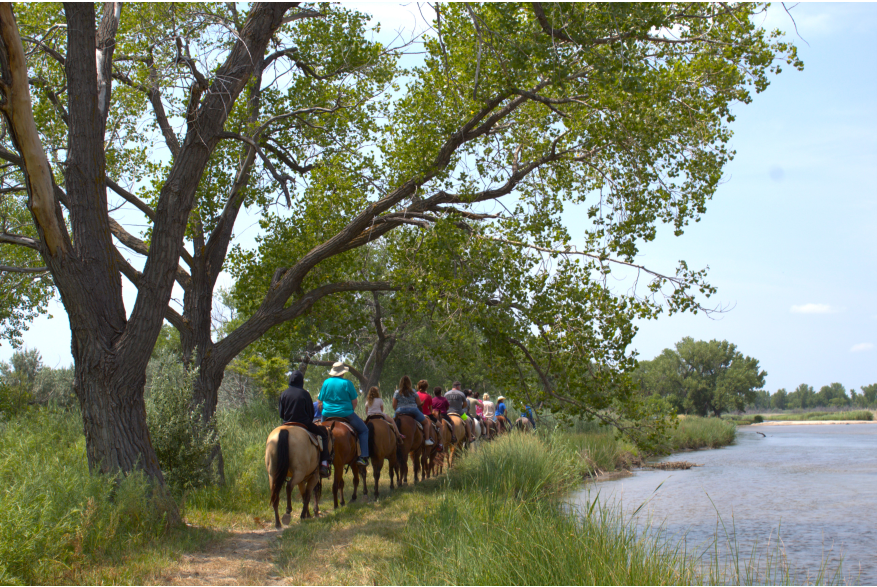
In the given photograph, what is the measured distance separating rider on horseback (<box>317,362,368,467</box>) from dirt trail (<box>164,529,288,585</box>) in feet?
10.0

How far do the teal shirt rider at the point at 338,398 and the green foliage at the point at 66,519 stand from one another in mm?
3516

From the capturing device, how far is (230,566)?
21.0ft

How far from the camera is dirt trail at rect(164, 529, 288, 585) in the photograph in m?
5.85

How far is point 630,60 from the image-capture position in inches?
297

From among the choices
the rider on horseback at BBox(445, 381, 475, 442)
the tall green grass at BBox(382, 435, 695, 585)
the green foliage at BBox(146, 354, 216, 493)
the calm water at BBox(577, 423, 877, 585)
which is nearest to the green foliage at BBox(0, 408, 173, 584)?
the green foliage at BBox(146, 354, 216, 493)

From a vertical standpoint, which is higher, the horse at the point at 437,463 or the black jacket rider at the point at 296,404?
the black jacket rider at the point at 296,404

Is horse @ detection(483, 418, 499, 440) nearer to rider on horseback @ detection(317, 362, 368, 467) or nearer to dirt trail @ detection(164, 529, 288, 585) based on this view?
rider on horseback @ detection(317, 362, 368, 467)

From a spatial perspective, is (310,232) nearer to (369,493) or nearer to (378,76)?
(378,76)

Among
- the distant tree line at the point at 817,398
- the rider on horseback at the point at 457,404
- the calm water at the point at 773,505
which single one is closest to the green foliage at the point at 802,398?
the distant tree line at the point at 817,398

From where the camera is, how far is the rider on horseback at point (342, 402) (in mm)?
10664

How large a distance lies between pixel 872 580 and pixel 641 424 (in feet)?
11.0

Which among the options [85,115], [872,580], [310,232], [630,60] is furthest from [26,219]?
[872,580]

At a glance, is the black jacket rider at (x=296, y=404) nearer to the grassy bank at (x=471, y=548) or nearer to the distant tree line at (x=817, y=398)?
the grassy bank at (x=471, y=548)

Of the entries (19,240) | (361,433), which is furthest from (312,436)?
(19,240)
